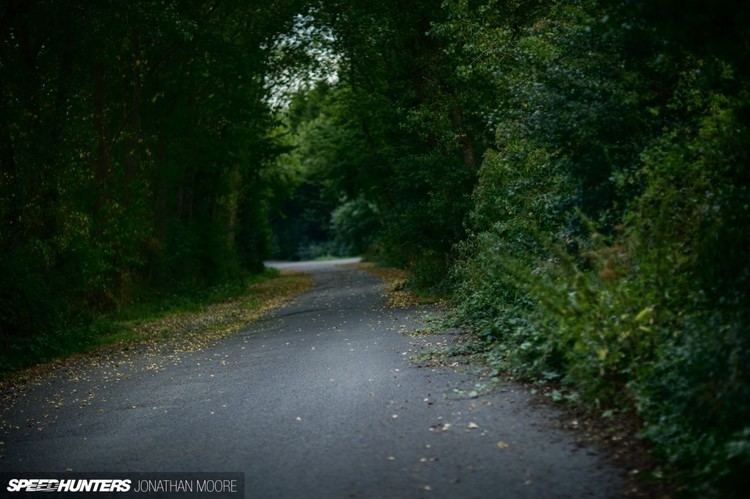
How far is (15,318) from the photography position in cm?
1573

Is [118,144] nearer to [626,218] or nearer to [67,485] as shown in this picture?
[67,485]

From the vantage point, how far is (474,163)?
20453mm

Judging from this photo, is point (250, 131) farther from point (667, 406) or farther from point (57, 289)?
point (667, 406)

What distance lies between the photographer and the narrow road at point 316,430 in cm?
594

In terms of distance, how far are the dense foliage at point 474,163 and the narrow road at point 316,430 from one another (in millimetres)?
941

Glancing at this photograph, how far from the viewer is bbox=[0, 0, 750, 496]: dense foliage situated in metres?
7.09

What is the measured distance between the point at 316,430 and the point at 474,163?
14.0 metres

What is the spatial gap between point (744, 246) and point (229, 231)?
106 ft

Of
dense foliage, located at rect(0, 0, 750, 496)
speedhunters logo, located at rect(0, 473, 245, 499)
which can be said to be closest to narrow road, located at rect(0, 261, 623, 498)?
speedhunters logo, located at rect(0, 473, 245, 499)

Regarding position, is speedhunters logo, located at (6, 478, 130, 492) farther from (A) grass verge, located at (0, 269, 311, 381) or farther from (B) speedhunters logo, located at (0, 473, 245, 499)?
(A) grass verge, located at (0, 269, 311, 381)

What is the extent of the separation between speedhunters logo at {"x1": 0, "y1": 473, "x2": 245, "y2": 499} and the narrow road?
0.18 metres

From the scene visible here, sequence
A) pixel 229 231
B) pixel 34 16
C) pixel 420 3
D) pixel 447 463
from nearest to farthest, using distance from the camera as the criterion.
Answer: pixel 447 463
pixel 34 16
pixel 420 3
pixel 229 231

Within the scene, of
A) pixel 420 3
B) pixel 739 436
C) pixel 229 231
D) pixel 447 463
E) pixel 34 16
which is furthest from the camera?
pixel 229 231

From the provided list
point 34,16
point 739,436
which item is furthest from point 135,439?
point 34,16
